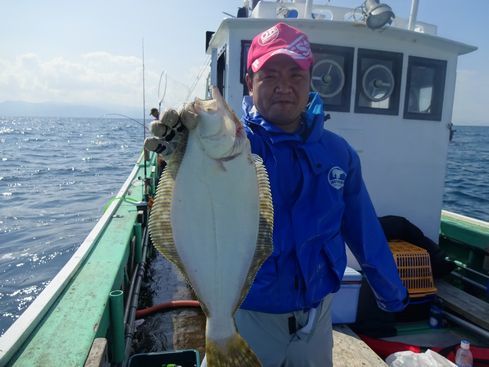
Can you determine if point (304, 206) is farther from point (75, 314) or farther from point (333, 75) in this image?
point (333, 75)

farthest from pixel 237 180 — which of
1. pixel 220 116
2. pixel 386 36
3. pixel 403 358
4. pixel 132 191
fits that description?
pixel 132 191

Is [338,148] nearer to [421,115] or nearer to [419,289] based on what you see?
[419,289]

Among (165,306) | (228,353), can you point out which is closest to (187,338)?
(165,306)

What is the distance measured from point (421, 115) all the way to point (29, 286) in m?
7.16

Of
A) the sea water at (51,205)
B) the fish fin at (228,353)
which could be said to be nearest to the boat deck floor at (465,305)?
the fish fin at (228,353)

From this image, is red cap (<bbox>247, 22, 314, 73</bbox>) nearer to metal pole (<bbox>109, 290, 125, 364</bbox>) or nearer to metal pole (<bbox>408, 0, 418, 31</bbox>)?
metal pole (<bbox>109, 290, 125, 364</bbox>)

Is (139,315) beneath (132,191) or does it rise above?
beneath

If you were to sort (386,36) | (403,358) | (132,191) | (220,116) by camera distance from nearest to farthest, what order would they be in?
(220,116) < (403,358) < (386,36) < (132,191)

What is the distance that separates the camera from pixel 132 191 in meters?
6.96

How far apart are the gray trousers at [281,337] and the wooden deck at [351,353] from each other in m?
1.28

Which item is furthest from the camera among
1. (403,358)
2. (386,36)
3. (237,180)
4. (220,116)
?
(386,36)

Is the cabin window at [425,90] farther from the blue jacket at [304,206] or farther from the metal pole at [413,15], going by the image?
the blue jacket at [304,206]

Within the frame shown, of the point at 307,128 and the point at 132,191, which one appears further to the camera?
the point at 132,191

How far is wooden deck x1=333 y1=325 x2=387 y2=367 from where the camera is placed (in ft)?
10.9
